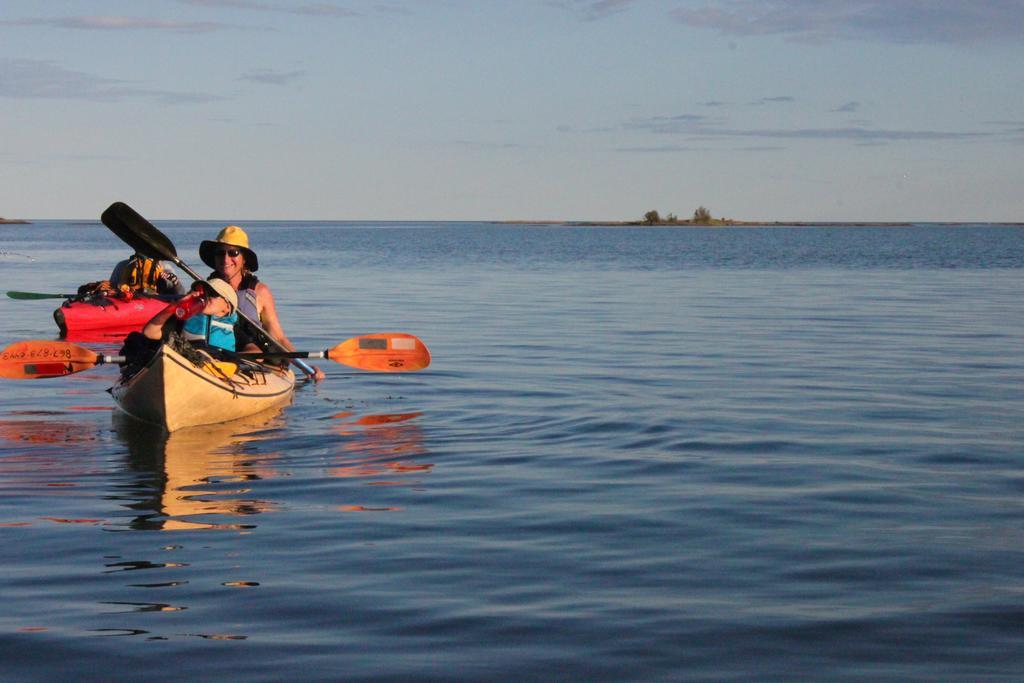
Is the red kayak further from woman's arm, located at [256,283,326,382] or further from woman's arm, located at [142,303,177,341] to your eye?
woman's arm, located at [142,303,177,341]

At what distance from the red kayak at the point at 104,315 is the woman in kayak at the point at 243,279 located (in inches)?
352

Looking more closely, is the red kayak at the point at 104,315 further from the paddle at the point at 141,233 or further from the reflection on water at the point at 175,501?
the paddle at the point at 141,233

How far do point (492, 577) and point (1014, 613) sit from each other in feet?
8.65

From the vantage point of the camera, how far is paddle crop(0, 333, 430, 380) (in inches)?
543

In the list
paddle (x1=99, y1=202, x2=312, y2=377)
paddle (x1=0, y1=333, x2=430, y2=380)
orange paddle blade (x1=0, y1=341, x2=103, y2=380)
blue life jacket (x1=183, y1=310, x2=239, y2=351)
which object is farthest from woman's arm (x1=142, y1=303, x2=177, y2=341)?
orange paddle blade (x1=0, y1=341, x2=103, y2=380)

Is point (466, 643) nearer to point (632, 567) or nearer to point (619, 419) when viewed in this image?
point (632, 567)

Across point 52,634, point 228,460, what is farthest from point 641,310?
point 52,634

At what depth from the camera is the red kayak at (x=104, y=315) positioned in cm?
2247

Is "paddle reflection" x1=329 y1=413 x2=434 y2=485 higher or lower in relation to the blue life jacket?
lower

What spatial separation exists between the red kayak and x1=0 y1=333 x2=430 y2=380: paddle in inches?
325

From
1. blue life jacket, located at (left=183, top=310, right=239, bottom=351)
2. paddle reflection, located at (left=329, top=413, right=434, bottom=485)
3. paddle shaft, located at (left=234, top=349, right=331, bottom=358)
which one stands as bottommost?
paddle reflection, located at (left=329, top=413, right=434, bottom=485)

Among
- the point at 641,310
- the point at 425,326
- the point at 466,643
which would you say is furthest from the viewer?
the point at 641,310

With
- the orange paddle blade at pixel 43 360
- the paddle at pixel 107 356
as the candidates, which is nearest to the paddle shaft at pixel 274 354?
the paddle at pixel 107 356

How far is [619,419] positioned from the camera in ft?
43.1
